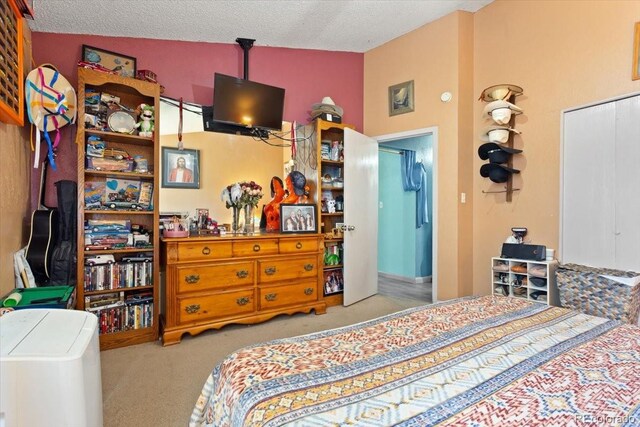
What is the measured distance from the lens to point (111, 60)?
9.11ft

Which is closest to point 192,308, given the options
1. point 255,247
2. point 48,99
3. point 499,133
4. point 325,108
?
point 255,247

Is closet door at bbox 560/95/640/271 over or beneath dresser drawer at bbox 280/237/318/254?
over

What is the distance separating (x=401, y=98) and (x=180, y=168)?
257 centimetres

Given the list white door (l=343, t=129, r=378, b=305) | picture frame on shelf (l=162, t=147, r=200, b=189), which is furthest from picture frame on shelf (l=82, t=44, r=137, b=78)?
white door (l=343, t=129, r=378, b=305)

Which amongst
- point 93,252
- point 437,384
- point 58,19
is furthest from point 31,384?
point 58,19

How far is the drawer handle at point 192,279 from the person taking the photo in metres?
2.71

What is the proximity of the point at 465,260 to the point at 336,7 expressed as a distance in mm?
2811

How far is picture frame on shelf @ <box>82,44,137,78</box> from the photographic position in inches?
106

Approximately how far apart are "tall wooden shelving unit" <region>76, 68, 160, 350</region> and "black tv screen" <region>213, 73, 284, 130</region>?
54 centimetres

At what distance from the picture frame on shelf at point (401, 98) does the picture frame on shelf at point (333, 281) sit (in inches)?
79.1

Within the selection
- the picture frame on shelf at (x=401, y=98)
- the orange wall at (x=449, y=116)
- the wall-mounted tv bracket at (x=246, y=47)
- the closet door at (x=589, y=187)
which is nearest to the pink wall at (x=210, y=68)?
the wall-mounted tv bracket at (x=246, y=47)

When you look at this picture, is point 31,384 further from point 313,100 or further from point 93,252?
point 313,100

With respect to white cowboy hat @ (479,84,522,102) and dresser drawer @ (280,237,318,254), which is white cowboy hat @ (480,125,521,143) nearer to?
white cowboy hat @ (479,84,522,102)

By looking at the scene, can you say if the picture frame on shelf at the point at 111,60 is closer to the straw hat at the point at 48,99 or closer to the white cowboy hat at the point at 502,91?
the straw hat at the point at 48,99
